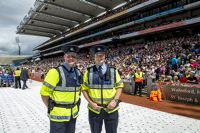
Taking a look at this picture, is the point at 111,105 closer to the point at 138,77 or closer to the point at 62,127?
the point at 62,127

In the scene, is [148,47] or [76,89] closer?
[76,89]

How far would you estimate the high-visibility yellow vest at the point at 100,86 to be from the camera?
4.08 metres

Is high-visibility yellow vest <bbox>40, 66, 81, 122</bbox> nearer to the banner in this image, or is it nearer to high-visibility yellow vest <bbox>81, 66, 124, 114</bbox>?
high-visibility yellow vest <bbox>81, 66, 124, 114</bbox>

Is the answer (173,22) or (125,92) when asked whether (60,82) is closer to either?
(125,92)

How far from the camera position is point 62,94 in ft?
12.0

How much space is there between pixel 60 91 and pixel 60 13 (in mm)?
50634

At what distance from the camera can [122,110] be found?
1045 cm

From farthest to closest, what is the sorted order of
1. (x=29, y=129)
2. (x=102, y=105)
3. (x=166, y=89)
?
(x=166, y=89) → (x=29, y=129) → (x=102, y=105)

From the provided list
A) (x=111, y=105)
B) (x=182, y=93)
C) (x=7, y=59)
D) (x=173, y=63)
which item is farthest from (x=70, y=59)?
(x=7, y=59)

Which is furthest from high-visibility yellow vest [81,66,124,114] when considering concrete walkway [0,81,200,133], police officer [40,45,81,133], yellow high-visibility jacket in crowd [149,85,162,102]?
yellow high-visibility jacket in crowd [149,85,162,102]

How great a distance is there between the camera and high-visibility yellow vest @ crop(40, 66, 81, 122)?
3611 millimetres

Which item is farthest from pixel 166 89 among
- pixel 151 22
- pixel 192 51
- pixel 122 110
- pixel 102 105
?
pixel 151 22

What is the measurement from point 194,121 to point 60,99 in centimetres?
615

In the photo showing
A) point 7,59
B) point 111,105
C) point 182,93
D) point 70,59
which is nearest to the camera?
point 70,59
